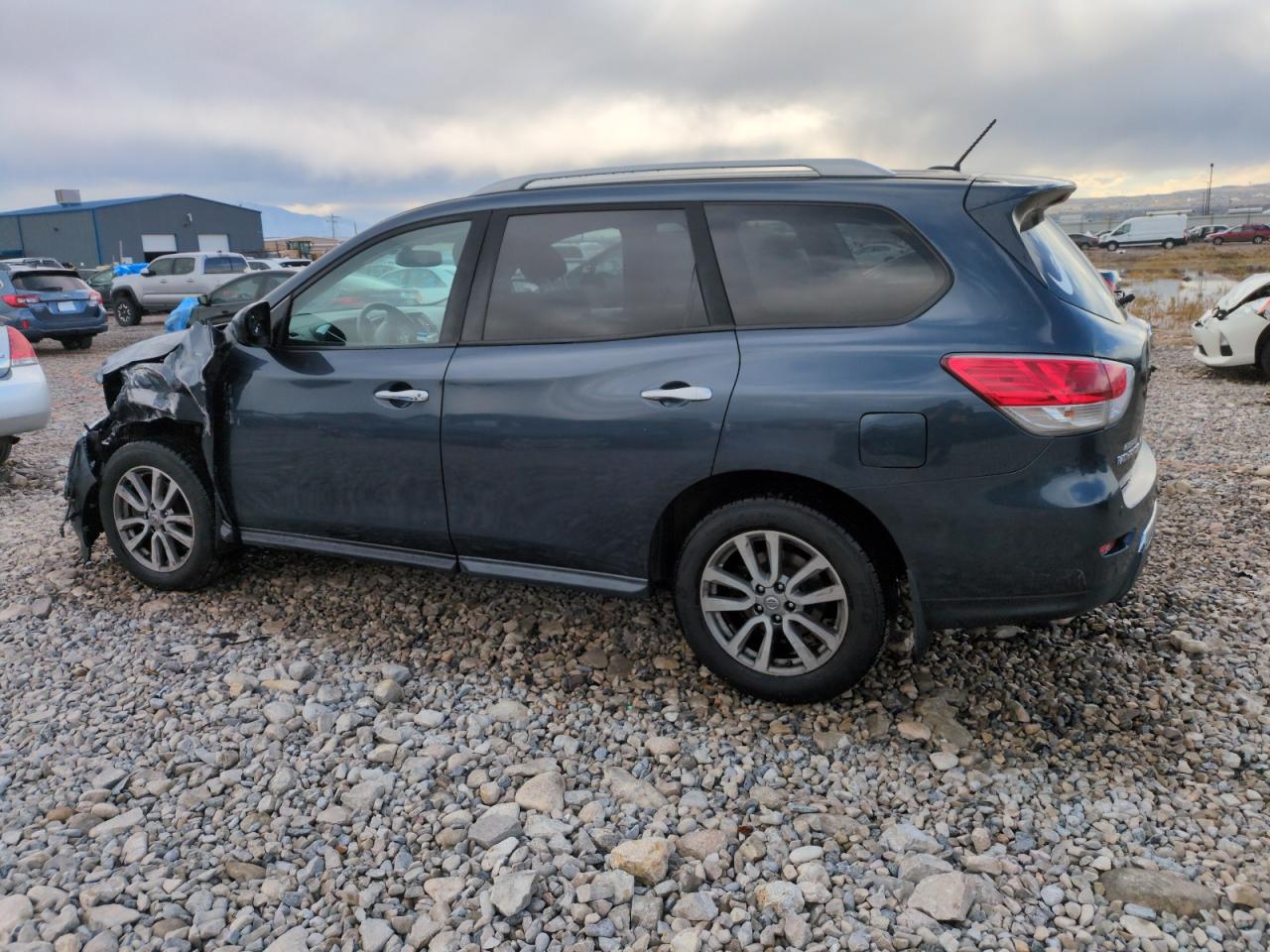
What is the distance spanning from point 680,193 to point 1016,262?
3.87 ft

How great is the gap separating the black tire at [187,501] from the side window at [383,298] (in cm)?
84

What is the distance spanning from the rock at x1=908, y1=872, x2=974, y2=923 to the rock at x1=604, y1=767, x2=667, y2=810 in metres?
0.79

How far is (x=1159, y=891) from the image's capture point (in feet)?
8.23

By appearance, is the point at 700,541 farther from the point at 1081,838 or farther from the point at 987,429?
the point at 1081,838

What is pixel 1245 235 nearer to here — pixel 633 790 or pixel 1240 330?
pixel 1240 330

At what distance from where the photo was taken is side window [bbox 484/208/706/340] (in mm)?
3471

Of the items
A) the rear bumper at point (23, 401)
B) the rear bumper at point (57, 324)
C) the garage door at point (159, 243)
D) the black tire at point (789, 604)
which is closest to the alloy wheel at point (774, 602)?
the black tire at point (789, 604)

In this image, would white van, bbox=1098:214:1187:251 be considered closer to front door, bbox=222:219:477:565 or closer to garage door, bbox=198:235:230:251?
garage door, bbox=198:235:230:251

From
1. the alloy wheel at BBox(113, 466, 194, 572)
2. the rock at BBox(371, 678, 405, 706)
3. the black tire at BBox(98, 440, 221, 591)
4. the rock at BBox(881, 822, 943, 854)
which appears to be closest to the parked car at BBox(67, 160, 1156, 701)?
the black tire at BBox(98, 440, 221, 591)

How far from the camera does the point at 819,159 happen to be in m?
3.71

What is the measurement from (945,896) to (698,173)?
2.60 metres

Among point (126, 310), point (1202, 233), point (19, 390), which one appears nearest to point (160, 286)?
point (126, 310)

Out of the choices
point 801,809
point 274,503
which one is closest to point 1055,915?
point 801,809

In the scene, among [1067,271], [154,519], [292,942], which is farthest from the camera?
[154,519]
